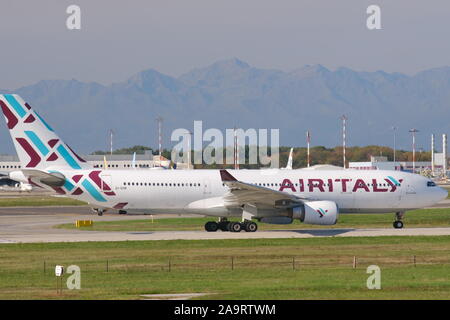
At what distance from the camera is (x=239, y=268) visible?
124 feet

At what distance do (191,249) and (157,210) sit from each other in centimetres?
1019

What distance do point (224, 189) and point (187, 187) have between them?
233cm

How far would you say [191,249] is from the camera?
1779 inches

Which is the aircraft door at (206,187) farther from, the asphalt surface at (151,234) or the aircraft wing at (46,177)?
the aircraft wing at (46,177)

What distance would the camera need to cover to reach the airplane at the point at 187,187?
175 feet

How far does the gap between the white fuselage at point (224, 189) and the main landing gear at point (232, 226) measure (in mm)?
749

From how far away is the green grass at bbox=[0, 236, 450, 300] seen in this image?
3061cm

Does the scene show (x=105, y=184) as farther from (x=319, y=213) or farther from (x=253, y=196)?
(x=319, y=213)

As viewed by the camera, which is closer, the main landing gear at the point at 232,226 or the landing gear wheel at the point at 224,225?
the main landing gear at the point at 232,226

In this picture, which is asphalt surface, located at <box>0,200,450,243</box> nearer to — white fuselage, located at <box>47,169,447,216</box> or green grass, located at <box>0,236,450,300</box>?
white fuselage, located at <box>47,169,447,216</box>

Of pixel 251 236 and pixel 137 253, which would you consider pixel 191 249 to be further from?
pixel 251 236

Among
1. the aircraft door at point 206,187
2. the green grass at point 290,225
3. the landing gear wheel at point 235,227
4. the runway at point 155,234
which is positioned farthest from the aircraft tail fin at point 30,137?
the landing gear wheel at point 235,227
